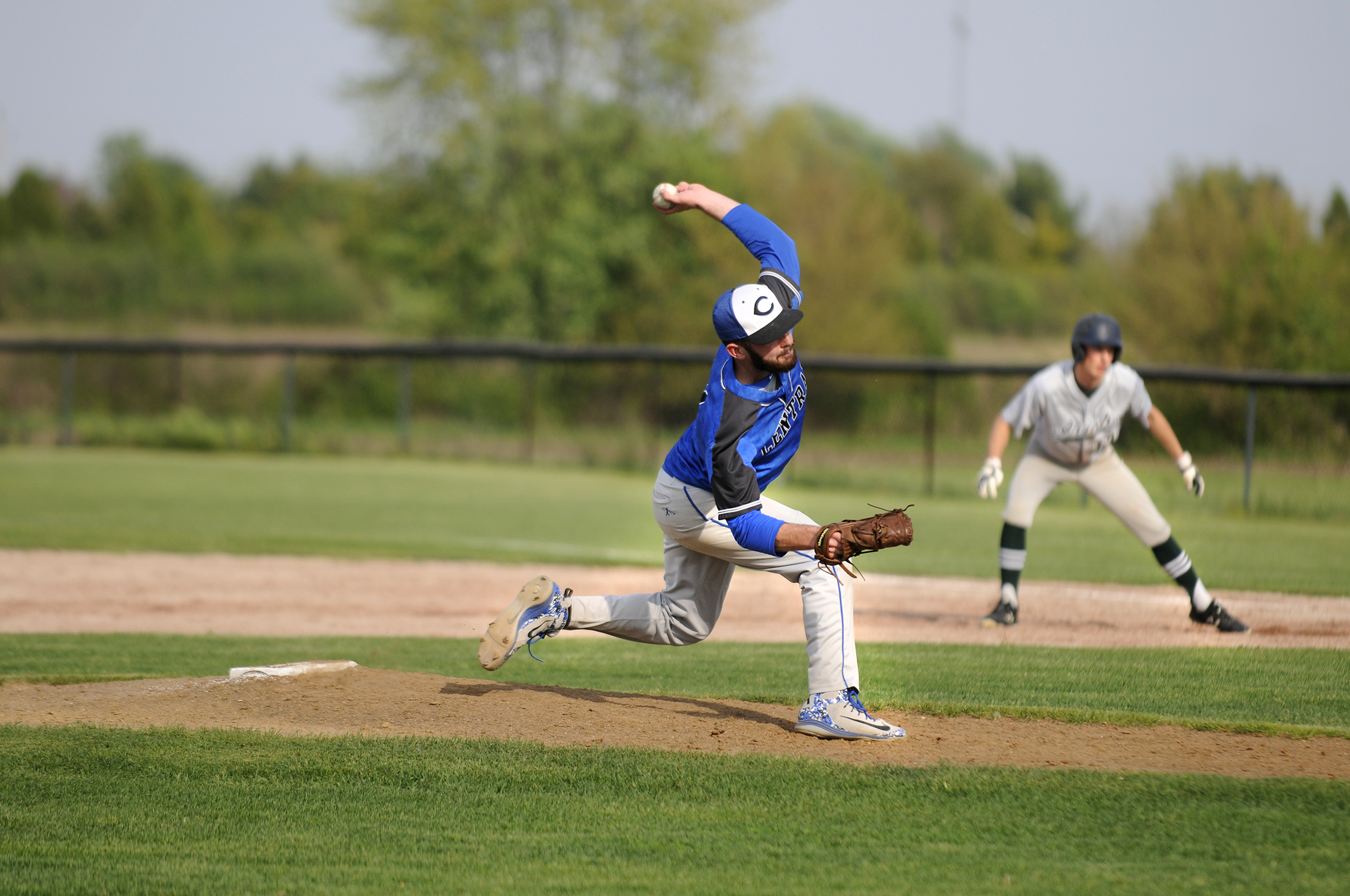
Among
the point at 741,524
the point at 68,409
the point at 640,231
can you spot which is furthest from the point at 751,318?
the point at 640,231

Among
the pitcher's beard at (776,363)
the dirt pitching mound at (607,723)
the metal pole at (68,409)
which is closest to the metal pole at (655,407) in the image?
the metal pole at (68,409)

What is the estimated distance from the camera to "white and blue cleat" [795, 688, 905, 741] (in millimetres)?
4895

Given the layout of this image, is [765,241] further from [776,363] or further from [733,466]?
[733,466]

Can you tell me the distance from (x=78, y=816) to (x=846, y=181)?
36.3 metres

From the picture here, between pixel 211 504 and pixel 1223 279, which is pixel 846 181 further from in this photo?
pixel 211 504

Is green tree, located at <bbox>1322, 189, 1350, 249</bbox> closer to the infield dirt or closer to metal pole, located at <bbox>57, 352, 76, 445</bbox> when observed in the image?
the infield dirt

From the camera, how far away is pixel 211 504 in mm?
16656

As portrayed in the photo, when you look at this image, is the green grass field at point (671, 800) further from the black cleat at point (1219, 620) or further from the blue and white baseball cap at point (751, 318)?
the blue and white baseball cap at point (751, 318)

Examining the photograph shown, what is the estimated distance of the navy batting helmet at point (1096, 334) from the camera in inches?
308

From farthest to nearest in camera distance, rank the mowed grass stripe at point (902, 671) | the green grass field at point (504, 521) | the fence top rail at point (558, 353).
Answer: the fence top rail at point (558, 353) < the green grass field at point (504, 521) < the mowed grass stripe at point (902, 671)

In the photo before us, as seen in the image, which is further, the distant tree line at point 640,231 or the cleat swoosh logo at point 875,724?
the distant tree line at point 640,231

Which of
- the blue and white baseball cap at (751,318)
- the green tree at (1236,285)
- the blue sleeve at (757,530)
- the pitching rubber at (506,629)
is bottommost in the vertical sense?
the pitching rubber at (506,629)

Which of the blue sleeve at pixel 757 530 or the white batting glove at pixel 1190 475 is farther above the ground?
the white batting glove at pixel 1190 475

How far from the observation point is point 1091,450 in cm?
820
